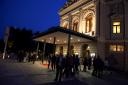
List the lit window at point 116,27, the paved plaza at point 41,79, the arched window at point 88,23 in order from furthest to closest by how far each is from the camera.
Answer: the arched window at point 88,23 → the lit window at point 116,27 → the paved plaza at point 41,79

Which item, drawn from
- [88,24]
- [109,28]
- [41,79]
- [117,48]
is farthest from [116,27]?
[41,79]

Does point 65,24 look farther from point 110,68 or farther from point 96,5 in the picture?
point 110,68

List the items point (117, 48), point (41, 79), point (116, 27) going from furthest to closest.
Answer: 1. point (116, 27)
2. point (117, 48)
3. point (41, 79)

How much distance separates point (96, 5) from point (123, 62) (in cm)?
937

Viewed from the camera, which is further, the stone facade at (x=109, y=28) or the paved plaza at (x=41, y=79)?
the stone facade at (x=109, y=28)

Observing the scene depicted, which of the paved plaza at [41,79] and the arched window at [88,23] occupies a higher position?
the arched window at [88,23]

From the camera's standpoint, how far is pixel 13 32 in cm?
5775

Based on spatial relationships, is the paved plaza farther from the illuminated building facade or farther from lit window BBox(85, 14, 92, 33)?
lit window BBox(85, 14, 92, 33)

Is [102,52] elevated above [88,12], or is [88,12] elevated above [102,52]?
[88,12]

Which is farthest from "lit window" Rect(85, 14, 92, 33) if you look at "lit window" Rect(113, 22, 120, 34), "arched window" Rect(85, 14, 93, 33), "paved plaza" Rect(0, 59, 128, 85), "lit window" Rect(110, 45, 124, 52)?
"paved plaza" Rect(0, 59, 128, 85)

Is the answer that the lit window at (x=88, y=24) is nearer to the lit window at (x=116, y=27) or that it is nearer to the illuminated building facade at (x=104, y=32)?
the illuminated building facade at (x=104, y=32)

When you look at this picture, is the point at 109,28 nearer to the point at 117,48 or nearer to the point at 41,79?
the point at 117,48

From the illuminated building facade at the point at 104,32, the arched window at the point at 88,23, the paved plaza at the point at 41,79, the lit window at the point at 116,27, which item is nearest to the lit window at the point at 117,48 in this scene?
the illuminated building facade at the point at 104,32

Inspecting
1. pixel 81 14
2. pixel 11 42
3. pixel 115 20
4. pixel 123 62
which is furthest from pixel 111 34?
pixel 11 42
